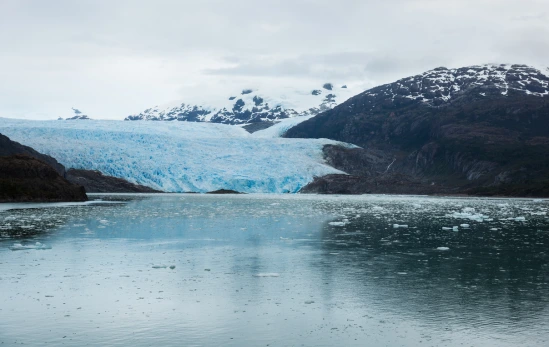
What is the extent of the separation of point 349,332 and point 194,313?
2.99 meters

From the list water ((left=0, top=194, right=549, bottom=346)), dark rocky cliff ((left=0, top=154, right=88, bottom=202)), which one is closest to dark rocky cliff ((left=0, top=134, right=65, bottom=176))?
dark rocky cliff ((left=0, top=154, right=88, bottom=202))

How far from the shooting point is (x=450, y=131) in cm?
13225

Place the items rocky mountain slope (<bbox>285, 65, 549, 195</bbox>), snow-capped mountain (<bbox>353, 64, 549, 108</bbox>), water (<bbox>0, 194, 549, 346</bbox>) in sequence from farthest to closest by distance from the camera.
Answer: snow-capped mountain (<bbox>353, 64, 549, 108</bbox>), rocky mountain slope (<bbox>285, 65, 549, 195</bbox>), water (<bbox>0, 194, 549, 346</bbox>)

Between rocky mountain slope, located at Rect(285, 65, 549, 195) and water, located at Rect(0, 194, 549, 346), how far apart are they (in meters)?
63.5

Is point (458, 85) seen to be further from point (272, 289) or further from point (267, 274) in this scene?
point (272, 289)

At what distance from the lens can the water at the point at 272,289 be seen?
9.59 m

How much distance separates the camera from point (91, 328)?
32.3ft

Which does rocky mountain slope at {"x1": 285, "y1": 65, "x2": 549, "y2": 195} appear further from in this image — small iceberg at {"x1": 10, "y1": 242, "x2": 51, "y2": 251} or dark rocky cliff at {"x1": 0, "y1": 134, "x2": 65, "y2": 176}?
small iceberg at {"x1": 10, "y1": 242, "x2": 51, "y2": 251}

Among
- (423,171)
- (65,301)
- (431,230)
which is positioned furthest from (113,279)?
(423,171)

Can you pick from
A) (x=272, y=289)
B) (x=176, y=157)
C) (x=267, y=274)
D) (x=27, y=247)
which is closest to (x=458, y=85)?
(x=176, y=157)

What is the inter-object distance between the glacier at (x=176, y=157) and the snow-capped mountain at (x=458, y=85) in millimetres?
81270

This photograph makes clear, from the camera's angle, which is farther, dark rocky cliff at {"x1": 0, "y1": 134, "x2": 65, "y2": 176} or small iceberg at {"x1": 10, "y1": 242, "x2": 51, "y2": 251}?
dark rocky cliff at {"x1": 0, "y1": 134, "x2": 65, "y2": 176}

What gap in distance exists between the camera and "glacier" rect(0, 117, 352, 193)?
73.0m

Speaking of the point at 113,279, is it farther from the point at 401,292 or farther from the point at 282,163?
the point at 282,163
